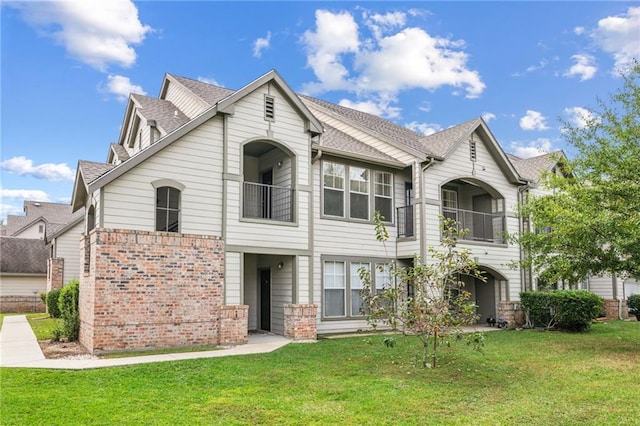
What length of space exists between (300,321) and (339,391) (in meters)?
6.10

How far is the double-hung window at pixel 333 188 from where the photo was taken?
16.0 meters

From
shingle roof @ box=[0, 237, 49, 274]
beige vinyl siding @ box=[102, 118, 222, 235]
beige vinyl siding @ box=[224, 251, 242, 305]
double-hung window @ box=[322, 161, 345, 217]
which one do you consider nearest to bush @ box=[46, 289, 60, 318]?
shingle roof @ box=[0, 237, 49, 274]

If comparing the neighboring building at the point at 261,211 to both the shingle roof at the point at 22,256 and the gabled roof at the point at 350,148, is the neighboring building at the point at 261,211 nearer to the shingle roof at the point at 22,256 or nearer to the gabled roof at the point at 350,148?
the gabled roof at the point at 350,148

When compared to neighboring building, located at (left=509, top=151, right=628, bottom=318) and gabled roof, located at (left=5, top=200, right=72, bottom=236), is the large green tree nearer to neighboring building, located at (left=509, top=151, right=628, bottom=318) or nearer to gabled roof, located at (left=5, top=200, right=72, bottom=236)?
neighboring building, located at (left=509, top=151, right=628, bottom=318)

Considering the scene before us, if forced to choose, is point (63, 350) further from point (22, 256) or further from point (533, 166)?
point (22, 256)

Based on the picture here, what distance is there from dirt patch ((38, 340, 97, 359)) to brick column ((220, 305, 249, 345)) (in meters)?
3.07

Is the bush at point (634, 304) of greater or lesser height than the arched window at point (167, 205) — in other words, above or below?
below

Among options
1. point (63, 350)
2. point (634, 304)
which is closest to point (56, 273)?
point (63, 350)

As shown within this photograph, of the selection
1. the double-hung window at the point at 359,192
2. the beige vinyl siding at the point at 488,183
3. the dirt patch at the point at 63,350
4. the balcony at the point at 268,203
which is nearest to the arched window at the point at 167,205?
the balcony at the point at 268,203

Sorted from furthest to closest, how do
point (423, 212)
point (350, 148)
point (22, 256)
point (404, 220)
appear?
1. point (22, 256)
2. point (404, 220)
3. point (350, 148)
4. point (423, 212)

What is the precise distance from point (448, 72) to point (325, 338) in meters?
13.7

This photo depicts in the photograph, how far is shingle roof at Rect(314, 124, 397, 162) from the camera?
16297 mm

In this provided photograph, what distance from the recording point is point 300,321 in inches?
542

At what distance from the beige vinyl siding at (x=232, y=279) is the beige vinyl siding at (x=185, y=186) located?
2.70 ft
